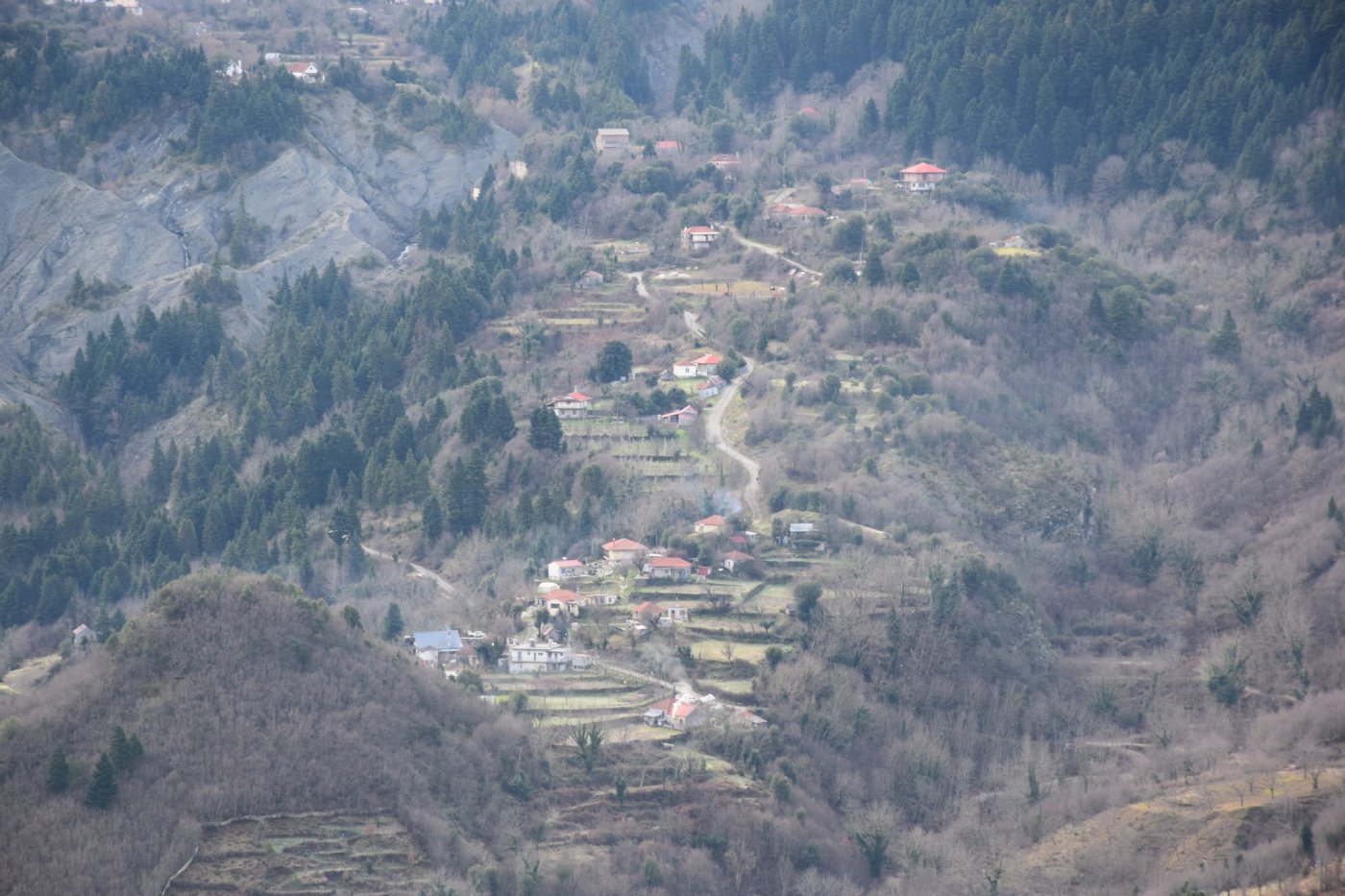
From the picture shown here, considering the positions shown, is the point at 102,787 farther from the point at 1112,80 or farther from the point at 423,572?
the point at 1112,80


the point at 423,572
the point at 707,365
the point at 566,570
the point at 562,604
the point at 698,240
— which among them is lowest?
the point at 423,572

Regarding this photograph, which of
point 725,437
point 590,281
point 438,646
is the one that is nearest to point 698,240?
point 590,281

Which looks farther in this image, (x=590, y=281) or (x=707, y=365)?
(x=590, y=281)

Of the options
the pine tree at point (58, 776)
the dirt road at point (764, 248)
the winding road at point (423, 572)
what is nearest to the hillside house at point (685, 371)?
the dirt road at point (764, 248)

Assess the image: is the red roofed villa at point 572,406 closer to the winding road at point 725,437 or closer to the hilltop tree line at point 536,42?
the winding road at point 725,437

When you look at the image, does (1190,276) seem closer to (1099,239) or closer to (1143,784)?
(1099,239)

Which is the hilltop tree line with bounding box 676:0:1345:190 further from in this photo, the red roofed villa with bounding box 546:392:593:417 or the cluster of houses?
the red roofed villa with bounding box 546:392:593:417

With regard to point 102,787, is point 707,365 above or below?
above
